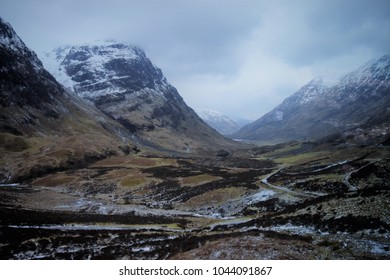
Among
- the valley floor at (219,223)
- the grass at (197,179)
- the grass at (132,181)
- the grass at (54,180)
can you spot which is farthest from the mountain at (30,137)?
the grass at (197,179)

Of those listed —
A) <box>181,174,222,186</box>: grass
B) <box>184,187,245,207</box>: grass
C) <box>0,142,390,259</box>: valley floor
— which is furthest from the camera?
<box>181,174,222,186</box>: grass

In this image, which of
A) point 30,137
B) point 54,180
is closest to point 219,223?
point 54,180

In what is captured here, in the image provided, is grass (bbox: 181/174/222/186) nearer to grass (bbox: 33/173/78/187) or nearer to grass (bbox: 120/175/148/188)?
grass (bbox: 120/175/148/188)

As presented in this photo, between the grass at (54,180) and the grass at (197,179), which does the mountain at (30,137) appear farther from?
the grass at (197,179)

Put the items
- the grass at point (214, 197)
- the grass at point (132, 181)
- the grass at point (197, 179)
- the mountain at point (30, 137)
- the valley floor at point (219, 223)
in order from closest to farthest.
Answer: the valley floor at point (219, 223) < the grass at point (214, 197) < the grass at point (197, 179) < the grass at point (132, 181) < the mountain at point (30, 137)

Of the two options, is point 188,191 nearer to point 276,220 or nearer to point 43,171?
point 276,220

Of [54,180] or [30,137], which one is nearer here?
[54,180]

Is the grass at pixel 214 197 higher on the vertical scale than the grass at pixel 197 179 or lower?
lower

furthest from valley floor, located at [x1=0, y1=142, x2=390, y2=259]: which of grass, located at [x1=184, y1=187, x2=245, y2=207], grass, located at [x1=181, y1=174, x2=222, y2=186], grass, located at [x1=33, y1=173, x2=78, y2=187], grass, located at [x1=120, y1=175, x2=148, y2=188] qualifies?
grass, located at [x1=33, y1=173, x2=78, y2=187]

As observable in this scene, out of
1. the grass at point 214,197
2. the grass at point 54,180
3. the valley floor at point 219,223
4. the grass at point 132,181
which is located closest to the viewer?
the valley floor at point 219,223

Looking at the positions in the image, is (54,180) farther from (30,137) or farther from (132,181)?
(30,137)

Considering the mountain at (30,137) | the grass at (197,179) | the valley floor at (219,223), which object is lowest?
the valley floor at (219,223)

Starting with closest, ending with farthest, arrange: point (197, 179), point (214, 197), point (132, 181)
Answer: point (214, 197)
point (197, 179)
point (132, 181)

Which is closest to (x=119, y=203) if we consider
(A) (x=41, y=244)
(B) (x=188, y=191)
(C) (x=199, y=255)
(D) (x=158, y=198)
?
(D) (x=158, y=198)
